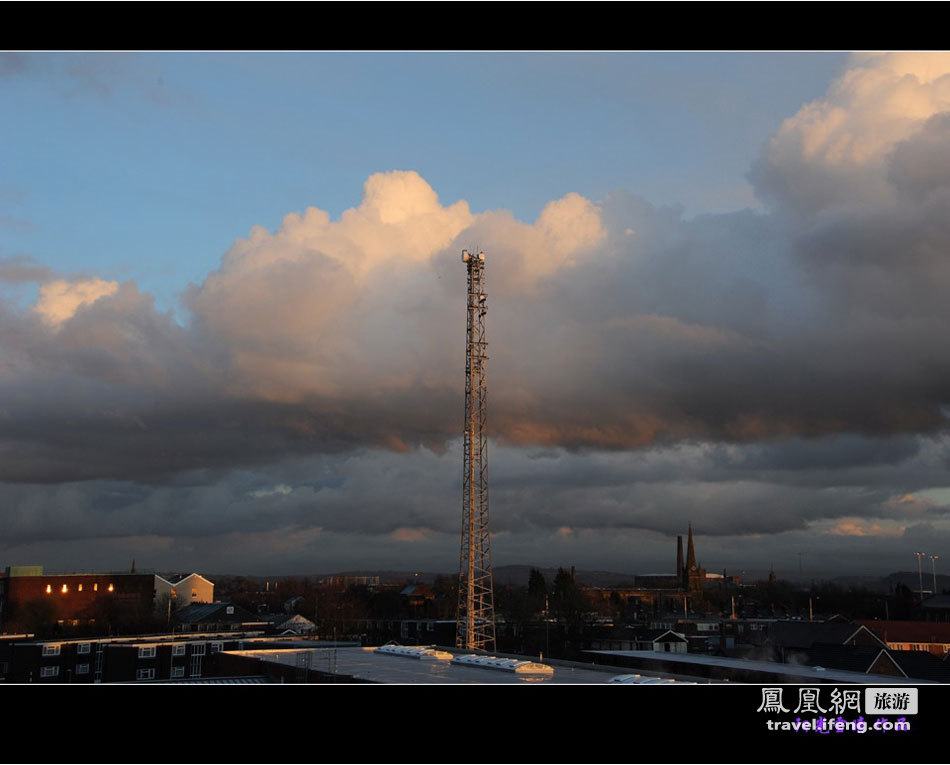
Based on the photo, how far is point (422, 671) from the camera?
19125mm

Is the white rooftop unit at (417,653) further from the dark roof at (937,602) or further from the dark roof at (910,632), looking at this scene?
the dark roof at (937,602)

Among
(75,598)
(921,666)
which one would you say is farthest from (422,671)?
(75,598)

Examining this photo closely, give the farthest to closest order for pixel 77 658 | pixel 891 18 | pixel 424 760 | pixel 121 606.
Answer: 1. pixel 121 606
2. pixel 77 658
3. pixel 891 18
4. pixel 424 760

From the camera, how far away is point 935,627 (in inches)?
1721

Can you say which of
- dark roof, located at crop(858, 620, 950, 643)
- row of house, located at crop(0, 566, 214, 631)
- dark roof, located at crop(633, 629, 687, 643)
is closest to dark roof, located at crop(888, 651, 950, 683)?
dark roof, located at crop(858, 620, 950, 643)

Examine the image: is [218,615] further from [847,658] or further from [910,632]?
[910,632]

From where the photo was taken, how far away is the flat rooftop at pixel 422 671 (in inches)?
651

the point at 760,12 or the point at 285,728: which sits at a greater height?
the point at 760,12

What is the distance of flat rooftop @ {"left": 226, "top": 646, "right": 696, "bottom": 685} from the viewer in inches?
651

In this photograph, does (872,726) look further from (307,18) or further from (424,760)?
(307,18)

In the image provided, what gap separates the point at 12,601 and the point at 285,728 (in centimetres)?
5114

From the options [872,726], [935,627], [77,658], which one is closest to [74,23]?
[872,726]

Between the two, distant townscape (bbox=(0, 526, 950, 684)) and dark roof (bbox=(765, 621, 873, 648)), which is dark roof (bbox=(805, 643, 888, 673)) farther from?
dark roof (bbox=(765, 621, 873, 648))

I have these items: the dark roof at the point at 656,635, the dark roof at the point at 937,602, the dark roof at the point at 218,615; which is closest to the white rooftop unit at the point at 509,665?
the dark roof at the point at 218,615
